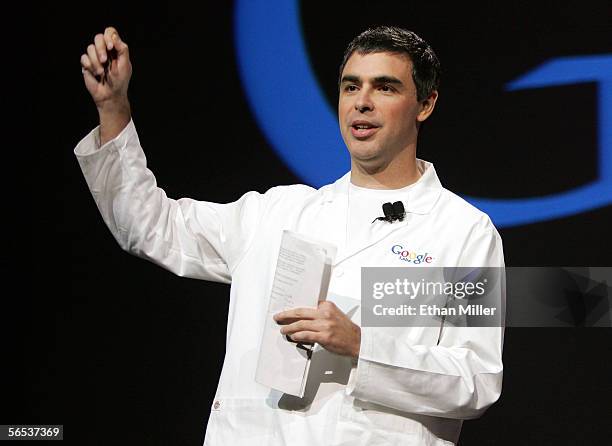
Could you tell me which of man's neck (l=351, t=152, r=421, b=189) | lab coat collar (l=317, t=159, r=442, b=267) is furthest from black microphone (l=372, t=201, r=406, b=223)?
man's neck (l=351, t=152, r=421, b=189)

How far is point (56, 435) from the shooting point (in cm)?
315

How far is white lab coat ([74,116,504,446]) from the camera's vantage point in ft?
6.57

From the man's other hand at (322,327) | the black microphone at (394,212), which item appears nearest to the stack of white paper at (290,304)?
the man's other hand at (322,327)

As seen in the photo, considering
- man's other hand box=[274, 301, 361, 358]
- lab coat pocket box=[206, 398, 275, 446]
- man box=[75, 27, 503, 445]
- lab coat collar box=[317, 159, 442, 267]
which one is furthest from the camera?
lab coat collar box=[317, 159, 442, 267]

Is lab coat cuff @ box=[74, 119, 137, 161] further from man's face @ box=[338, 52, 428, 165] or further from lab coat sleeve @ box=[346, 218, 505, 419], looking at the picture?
lab coat sleeve @ box=[346, 218, 505, 419]

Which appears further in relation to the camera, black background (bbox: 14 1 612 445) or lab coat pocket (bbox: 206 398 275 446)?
black background (bbox: 14 1 612 445)

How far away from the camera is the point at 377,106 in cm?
232

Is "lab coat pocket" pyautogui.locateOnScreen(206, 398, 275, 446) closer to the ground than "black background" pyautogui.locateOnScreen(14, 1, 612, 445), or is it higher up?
closer to the ground

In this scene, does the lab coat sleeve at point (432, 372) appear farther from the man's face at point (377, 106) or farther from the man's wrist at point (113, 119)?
the man's wrist at point (113, 119)

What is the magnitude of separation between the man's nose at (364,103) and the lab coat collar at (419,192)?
18 cm

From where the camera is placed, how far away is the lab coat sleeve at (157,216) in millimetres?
2168


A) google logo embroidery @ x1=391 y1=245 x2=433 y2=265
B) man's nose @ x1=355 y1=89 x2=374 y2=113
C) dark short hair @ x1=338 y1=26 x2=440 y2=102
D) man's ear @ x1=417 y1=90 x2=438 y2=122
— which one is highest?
dark short hair @ x1=338 y1=26 x2=440 y2=102

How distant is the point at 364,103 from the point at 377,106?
4 cm

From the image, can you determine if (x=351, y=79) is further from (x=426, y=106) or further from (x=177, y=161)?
(x=177, y=161)
